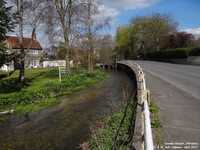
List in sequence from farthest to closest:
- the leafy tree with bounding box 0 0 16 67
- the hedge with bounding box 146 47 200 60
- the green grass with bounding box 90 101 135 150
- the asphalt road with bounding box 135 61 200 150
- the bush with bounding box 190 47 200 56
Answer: the hedge with bounding box 146 47 200 60, the bush with bounding box 190 47 200 56, the leafy tree with bounding box 0 0 16 67, the green grass with bounding box 90 101 135 150, the asphalt road with bounding box 135 61 200 150

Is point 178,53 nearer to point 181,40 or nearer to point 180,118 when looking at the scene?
point 181,40

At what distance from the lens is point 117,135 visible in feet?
23.0

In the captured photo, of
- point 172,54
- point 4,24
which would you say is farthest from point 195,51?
point 4,24

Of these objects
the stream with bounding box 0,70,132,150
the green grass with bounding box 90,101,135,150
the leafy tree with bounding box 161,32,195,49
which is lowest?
the stream with bounding box 0,70,132,150

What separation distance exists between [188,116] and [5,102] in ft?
39.8

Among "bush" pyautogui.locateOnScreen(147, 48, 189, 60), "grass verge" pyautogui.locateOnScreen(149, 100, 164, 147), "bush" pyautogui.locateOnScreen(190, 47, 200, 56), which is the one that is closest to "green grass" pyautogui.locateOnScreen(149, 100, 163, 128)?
"grass verge" pyautogui.locateOnScreen(149, 100, 164, 147)

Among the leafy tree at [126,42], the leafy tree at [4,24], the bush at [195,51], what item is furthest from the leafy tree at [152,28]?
the leafy tree at [4,24]

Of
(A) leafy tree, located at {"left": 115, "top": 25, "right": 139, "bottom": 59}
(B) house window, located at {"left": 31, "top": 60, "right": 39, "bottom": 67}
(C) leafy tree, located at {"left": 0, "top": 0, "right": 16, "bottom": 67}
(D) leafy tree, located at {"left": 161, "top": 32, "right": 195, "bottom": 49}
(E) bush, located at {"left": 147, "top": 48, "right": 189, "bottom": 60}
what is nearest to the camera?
(C) leafy tree, located at {"left": 0, "top": 0, "right": 16, "bottom": 67}

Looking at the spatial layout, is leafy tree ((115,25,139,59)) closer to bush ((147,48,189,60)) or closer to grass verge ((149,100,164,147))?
bush ((147,48,189,60))

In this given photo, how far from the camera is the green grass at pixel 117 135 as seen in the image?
6441 mm

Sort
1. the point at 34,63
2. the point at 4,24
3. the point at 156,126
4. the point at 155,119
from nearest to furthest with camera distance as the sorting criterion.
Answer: the point at 156,126
the point at 155,119
the point at 4,24
the point at 34,63

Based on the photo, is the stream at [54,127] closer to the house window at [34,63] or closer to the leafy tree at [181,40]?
the leafy tree at [181,40]

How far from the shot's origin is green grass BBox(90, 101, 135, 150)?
644 cm

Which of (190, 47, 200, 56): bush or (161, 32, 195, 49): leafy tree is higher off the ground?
(161, 32, 195, 49): leafy tree
